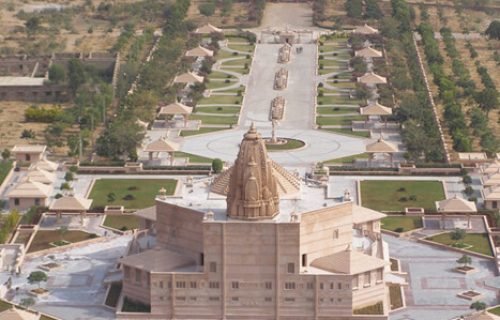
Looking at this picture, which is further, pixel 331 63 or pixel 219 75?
pixel 331 63

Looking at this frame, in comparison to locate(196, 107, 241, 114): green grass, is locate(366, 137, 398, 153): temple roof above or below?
below

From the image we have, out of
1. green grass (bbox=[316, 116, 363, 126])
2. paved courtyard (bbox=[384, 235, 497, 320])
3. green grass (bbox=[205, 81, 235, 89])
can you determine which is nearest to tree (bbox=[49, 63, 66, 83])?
green grass (bbox=[205, 81, 235, 89])

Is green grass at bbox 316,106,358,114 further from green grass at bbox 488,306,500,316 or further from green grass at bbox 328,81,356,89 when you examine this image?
green grass at bbox 488,306,500,316

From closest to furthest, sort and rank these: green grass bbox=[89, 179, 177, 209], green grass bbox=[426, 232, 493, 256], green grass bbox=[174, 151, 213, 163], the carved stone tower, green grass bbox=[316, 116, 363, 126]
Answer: the carved stone tower, green grass bbox=[426, 232, 493, 256], green grass bbox=[89, 179, 177, 209], green grass bbox=[174, 151, 213, 163], green grass bbox=[316, 116, 363, 126]

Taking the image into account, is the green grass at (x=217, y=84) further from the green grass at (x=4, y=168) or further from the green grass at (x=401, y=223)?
the green grass at (x=401, y=223)

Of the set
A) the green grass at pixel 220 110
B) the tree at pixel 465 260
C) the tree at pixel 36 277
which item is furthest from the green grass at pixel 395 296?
the green grass at pixel 220 110

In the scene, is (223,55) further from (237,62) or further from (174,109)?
(174,109)

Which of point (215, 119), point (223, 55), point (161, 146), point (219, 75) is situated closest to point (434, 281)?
point (161, 146)
